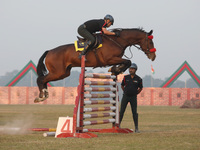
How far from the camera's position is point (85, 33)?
10.8m

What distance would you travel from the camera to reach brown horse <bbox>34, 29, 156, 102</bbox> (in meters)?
10.8

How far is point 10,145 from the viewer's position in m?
8.52

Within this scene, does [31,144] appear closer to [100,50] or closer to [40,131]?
[100,50]

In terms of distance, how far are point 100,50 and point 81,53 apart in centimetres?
52

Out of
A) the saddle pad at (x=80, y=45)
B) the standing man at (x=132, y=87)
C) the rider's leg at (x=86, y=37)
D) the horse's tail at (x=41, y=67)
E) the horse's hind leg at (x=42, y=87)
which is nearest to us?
the rider's leg at (x=86, y=37)

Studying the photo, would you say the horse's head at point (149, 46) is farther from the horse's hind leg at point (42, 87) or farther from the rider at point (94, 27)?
the horse's hind leg at point (42, 87)

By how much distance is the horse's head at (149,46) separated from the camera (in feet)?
37.1

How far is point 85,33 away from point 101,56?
757mm

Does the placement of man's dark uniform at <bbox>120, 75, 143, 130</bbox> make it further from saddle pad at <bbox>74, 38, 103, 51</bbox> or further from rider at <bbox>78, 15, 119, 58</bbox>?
saddle pad at <bbox>74, 38, 103, 51</bbox>

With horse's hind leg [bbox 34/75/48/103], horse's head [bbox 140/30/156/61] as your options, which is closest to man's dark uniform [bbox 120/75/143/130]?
horse's head [bbox 140/30/156/61]

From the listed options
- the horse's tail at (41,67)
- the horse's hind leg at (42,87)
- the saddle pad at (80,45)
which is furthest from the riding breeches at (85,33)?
the horse's hind leg at (42,87)

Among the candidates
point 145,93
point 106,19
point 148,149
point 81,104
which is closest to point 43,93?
point 81,104

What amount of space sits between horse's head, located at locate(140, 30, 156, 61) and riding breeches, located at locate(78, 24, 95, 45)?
158cm

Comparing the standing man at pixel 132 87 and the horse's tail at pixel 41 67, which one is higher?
the horse's tail at pixel 41 67
